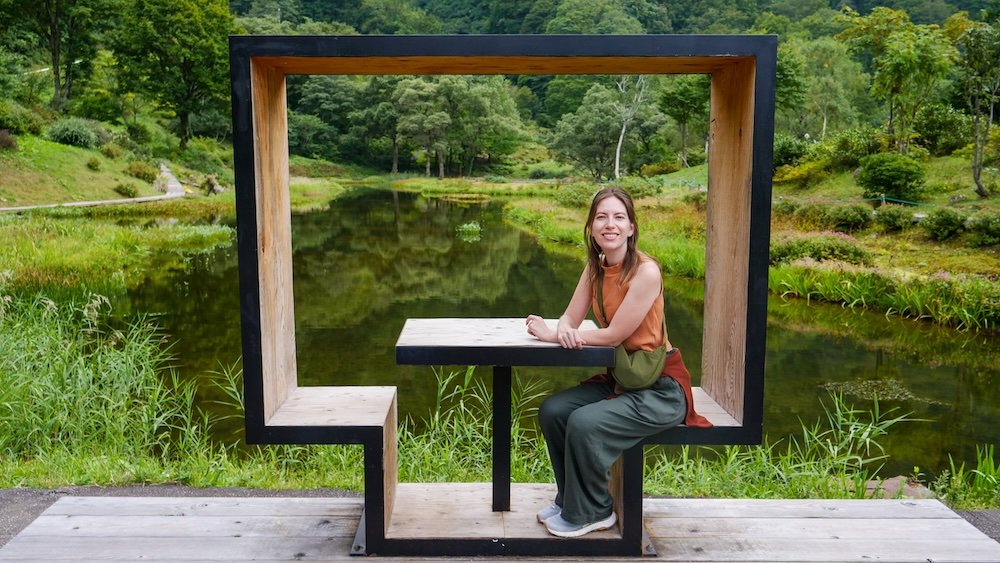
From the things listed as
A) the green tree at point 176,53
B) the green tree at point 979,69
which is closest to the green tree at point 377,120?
the green tree at point 176,53

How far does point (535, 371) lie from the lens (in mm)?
6648

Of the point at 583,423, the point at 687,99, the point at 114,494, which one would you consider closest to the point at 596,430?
the point at 583,423

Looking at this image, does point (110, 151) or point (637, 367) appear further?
point (110, 151)

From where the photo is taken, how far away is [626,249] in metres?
2.31

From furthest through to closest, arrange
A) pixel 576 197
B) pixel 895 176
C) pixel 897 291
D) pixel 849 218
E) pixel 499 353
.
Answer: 1. pixel 576 197
2. pixel 895 176
3. pixel 849 218
4. pixel 897 291
5. pixel 499 353

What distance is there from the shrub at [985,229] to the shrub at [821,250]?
67.1 inches

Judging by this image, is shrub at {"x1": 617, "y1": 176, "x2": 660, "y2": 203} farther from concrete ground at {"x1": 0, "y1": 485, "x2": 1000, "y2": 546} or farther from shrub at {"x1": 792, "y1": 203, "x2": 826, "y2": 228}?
concrete ground at {"x1": 0, "y1": 485, "x2": 1000, "y2": 546}

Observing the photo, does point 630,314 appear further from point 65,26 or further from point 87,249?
point 65,26

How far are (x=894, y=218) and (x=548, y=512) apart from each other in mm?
12145

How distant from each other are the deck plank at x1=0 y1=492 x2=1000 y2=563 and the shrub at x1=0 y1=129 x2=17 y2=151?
18.5 meters

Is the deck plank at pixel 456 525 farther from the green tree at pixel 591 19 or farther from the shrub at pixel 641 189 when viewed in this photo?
the green tree at pixel 591 19

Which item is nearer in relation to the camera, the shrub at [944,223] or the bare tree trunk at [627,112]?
the shrub at [944,223]

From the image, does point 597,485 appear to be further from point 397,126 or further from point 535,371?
point 397,126

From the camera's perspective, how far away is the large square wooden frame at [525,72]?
2.17 m
